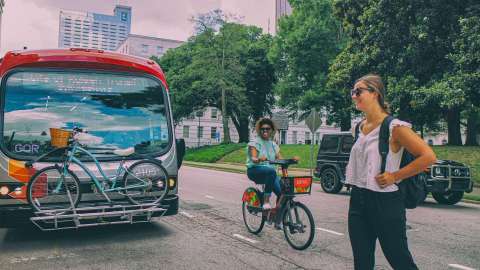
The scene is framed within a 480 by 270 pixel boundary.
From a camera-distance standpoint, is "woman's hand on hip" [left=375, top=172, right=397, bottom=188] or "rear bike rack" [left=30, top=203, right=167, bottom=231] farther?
"rear bike rack" [left=30, top=203, right=167, bottom=231]

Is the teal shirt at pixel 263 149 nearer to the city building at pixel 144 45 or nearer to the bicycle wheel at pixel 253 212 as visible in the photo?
the bicycle wheel at pixel 253 212

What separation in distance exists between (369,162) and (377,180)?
7.2 inches

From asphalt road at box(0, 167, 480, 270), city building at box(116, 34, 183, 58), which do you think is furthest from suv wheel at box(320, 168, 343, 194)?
city building at box(116, 34, 183, 58)

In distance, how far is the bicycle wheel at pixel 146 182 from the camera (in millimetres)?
6438

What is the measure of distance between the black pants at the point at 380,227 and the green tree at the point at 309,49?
36964 millimetres

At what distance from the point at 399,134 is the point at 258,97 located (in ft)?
167

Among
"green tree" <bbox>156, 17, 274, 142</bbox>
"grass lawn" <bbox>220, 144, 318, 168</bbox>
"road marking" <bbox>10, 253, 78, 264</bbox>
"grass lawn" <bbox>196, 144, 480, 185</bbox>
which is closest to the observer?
"road marking" <bbox>10, 253, 78, 264</bbox>

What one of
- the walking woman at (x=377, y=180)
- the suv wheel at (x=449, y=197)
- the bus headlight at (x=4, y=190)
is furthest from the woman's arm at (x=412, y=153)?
the suv wheel at (x=449, y=197)

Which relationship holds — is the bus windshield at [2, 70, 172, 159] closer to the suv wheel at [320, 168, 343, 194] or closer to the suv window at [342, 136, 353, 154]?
the suv window at [342, 136, 353, 154]

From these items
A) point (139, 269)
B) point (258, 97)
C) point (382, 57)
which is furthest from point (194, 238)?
point (258, 97)

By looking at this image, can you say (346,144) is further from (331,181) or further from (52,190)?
(52,190)

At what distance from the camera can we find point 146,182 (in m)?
6.51

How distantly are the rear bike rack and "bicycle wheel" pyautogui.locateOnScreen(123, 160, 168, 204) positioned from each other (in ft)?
0.45

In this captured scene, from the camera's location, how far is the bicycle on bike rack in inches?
236
